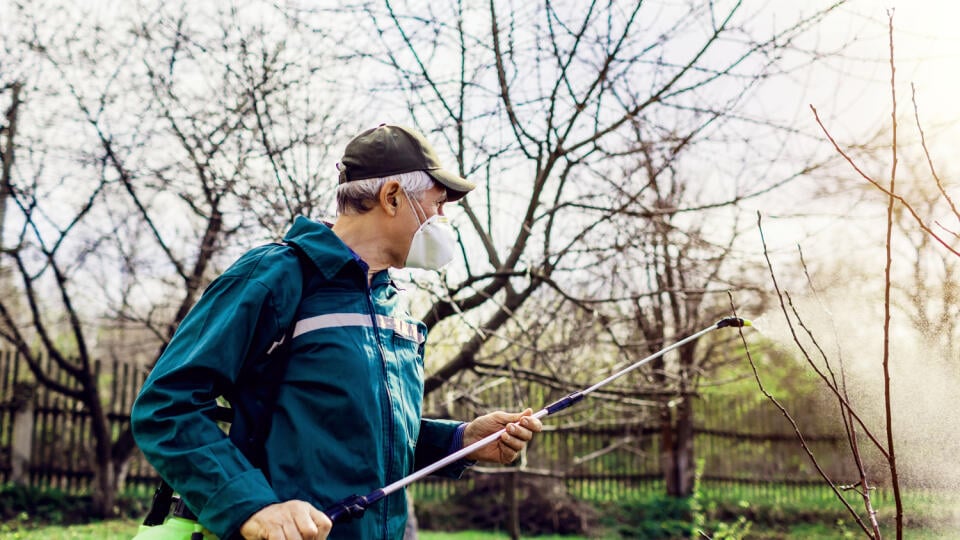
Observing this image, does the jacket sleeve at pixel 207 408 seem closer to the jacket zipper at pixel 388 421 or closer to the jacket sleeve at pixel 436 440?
the jacket zipper at pixel 388 421

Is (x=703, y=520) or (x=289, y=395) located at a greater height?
(x=289, y=395)

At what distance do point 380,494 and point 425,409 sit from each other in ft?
15.8

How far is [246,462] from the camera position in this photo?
5.79 ft

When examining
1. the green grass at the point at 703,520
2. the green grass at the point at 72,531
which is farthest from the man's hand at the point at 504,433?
the green grass at the point at 72,531

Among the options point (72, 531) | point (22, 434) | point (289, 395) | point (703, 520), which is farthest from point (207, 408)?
point (22, 434)

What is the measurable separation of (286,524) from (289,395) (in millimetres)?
329

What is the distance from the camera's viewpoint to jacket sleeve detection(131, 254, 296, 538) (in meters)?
1.70

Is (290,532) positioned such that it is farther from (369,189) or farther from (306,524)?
(369,189)

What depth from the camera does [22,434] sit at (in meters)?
10.8

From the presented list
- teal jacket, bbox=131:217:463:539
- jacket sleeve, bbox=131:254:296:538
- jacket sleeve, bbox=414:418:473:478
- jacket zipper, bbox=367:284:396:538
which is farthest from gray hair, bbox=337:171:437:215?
jacket sleeve, bbox=414:418:473:478

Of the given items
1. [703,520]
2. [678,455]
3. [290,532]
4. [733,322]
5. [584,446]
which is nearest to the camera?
[290,532]

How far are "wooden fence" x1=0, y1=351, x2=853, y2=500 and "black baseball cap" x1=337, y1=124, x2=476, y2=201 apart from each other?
19.7 feet

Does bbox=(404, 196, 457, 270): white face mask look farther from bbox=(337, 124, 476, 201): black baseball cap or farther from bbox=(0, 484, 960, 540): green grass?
bbox=(0, 484, 960, 540): green grass

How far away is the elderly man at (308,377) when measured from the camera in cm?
172
